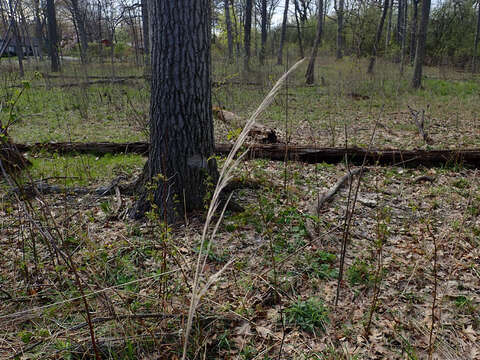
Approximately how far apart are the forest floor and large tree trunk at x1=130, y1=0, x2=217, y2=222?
1.41 feet

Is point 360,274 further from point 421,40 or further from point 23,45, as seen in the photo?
point 421,40

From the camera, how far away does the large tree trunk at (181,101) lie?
3.20 meters

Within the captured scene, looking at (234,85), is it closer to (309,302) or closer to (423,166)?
(423,166)

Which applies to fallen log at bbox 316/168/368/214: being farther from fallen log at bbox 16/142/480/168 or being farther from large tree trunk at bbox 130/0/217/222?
large tree trunk at bbox 130/0/217/222

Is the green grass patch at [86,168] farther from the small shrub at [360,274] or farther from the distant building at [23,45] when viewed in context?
the small shrub at [360,274]

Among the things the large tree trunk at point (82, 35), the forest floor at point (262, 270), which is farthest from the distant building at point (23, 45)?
the large tree trunk at point (82, 35)

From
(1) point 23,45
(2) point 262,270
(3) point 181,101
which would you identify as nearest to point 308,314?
(2) point 262,270

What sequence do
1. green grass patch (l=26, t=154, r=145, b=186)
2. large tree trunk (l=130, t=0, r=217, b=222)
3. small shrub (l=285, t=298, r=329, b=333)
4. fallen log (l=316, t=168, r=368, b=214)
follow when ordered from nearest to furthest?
small shrub (l=285, t=298, r=329, b=333), large tree trunk (l=130, t=0, r=217, b=222), fallen log (l=316, t=168, r=368, b=214), green grass patch (l=26, t=154, r=145, b=186)

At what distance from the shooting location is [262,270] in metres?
2.91

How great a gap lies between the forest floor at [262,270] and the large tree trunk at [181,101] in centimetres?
43

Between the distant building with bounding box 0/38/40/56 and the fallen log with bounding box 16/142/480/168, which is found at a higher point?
the distant building with bounding box 0/38/40/56

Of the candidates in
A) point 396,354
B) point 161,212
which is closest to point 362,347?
point 396,354

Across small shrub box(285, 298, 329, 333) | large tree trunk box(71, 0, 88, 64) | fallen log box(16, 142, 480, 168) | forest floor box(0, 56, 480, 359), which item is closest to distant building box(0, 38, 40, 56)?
forest floor box(0, 56, 480, 359)

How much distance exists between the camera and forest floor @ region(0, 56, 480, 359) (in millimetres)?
2023
